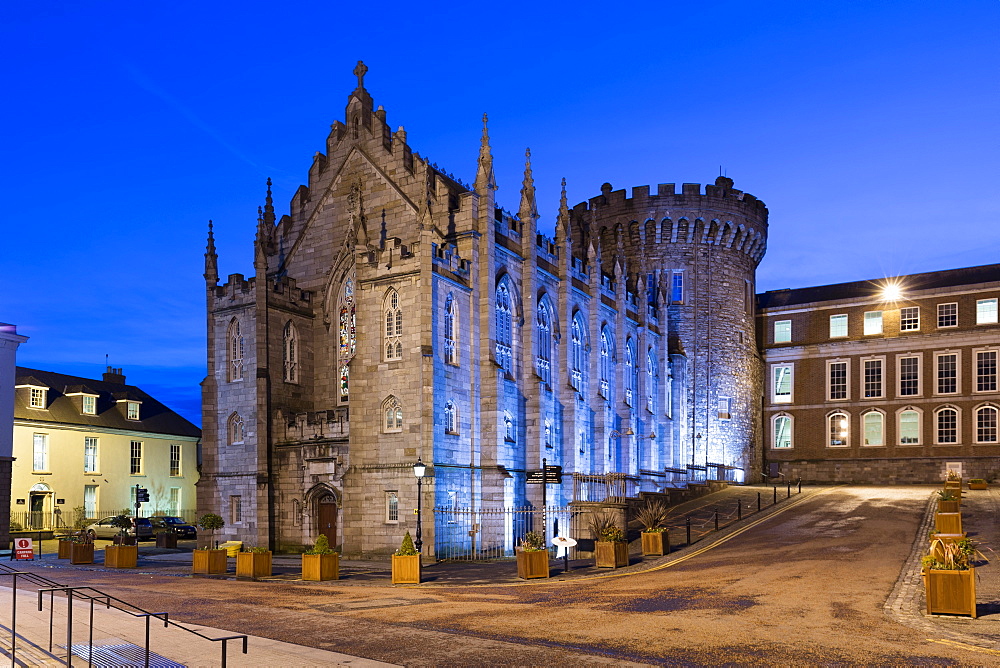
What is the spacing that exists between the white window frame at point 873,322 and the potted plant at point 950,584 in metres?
45.5

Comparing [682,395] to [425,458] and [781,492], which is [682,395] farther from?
[425,458]

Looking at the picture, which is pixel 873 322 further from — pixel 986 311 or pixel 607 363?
pixel 607 363

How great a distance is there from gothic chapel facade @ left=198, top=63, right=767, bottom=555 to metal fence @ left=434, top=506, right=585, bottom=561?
13.7 inches

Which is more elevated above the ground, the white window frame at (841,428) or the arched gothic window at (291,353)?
the arched gothic window at (291,353)

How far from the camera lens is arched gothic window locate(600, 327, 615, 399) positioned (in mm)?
46156

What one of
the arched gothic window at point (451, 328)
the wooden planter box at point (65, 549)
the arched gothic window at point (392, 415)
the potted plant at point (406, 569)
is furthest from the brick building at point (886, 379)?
the wooden planter box at point (65, 549)

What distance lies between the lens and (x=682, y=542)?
2978cm

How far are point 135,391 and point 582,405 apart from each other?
3638 cm

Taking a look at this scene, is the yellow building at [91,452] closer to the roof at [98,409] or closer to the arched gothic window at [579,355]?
the roof at [98,409]

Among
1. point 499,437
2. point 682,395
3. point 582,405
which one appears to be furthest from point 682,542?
point 682,395

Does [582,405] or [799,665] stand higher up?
[582,405]

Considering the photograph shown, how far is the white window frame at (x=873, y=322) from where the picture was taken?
58.2 meters

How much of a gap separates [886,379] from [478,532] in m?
36.7

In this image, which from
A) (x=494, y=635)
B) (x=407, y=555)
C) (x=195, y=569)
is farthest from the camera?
(x=195, y=569)
